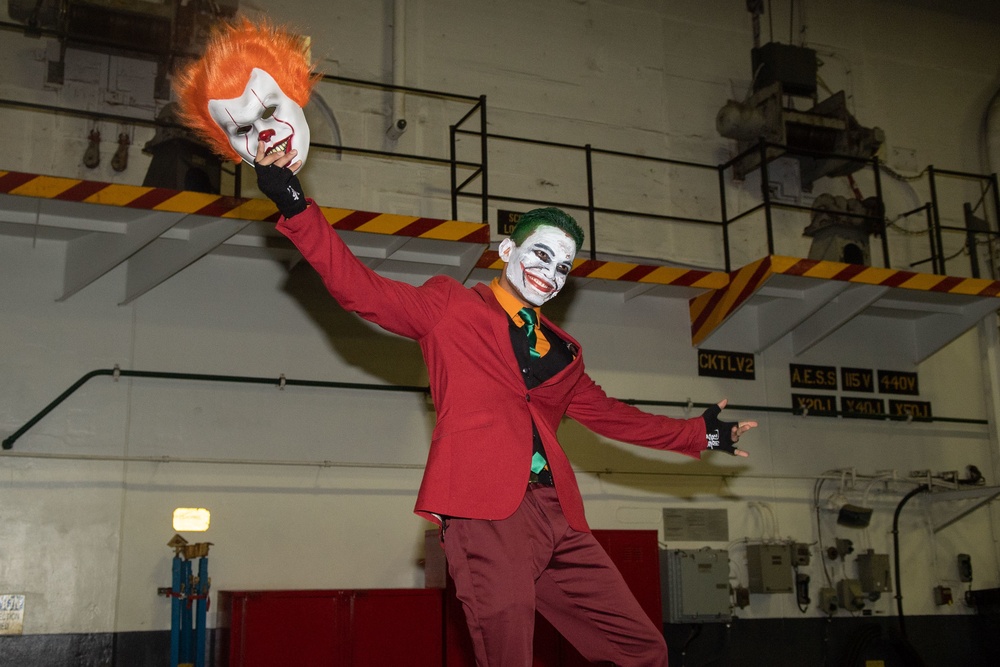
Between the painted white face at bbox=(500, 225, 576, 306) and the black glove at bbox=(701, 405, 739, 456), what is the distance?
0.94 metres

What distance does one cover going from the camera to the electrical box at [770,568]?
28.8ft

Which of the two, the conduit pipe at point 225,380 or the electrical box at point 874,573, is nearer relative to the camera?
the conduit pipe at point 225,380

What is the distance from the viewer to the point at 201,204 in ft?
22.9

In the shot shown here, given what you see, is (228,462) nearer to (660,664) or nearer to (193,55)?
(193,55)

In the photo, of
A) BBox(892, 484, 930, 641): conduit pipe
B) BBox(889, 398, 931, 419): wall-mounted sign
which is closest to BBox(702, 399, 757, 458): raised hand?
BBox(892, 484, 930, 641): conduit pipe

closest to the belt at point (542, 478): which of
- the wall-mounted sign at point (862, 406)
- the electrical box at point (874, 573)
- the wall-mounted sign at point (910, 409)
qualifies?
the electrical box at point (874, 573)

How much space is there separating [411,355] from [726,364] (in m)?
3.13

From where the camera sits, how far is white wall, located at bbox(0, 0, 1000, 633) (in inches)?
287

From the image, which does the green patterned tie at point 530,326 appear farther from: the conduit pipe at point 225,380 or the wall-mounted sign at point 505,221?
the wall-mounted sign at point 505,221

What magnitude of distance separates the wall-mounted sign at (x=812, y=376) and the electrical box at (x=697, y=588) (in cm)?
214

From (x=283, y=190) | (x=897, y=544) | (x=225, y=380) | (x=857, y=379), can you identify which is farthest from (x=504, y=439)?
(x=857, y=379)

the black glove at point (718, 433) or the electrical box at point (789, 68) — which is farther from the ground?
the electrical box at point (789, 68)

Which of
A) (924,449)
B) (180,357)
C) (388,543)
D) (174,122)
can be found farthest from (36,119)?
(924,449)

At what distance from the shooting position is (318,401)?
7.99 meters
